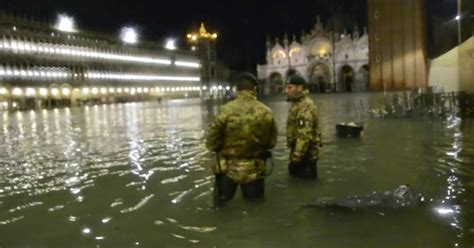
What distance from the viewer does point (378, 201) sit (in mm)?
7117

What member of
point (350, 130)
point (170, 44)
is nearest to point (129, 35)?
point (170, 44)

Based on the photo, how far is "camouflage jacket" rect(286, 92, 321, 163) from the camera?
7.95 meters

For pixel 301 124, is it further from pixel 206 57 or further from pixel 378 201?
pixel 206 57

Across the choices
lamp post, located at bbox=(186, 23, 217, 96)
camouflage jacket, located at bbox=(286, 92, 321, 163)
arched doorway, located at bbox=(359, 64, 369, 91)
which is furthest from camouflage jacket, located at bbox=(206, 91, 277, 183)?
lamp post, located at bbox=(186, 23, 217, 96)

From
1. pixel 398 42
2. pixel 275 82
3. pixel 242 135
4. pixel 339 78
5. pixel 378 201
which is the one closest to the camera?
pixel 242 135

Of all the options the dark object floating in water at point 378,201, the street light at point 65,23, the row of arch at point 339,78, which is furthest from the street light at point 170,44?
the dark object floating in water at point 378,201

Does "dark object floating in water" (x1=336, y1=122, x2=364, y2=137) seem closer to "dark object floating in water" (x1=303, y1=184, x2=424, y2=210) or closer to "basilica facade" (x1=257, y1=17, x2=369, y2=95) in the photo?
"dark object floating in water" (x1=303, y1=184, x2=424, y2=210)

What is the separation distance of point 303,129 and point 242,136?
1697mm

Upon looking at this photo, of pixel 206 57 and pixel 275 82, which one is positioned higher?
pixel 206 57

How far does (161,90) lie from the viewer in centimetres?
11200

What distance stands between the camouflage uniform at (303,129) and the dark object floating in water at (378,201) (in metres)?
0.98

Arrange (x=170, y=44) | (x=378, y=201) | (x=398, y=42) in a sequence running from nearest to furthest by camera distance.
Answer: (x=378, y=201)
(x=398, y=42)
(x=170, y=44)

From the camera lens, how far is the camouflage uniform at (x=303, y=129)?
7.95 m

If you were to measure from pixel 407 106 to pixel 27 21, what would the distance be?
69671 millimetres
